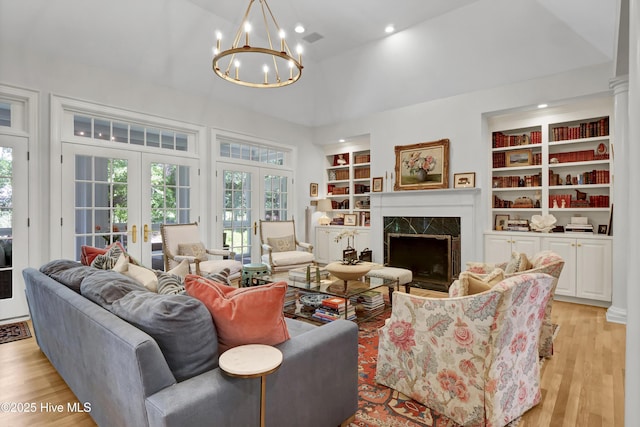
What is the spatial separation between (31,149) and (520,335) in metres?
4.84

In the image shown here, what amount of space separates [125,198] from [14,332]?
72.7 inches

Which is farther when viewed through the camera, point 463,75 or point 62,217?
point 463,75

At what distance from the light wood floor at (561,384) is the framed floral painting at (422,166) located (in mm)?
2689

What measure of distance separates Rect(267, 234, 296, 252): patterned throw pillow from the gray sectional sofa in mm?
3591

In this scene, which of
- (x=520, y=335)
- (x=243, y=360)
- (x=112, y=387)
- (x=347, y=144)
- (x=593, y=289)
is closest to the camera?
(x=243, y=360)

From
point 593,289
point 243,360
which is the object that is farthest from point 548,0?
point 243,360

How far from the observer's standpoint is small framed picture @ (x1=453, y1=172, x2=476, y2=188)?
5074 mm

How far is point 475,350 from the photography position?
188 centimetres

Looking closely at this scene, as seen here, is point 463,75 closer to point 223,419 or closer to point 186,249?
point 186,249

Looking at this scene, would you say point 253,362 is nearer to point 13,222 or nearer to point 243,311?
point 243,311

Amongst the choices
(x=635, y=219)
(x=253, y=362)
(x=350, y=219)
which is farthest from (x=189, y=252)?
(x=635, y=219)

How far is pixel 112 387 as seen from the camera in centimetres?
149

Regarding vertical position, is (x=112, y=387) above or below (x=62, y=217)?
below

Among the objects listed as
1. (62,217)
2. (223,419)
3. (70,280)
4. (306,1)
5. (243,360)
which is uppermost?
(306,1)
